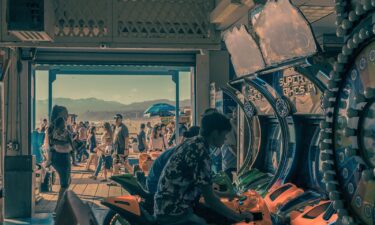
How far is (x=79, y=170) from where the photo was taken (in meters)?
11.8

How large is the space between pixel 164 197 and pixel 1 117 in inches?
156

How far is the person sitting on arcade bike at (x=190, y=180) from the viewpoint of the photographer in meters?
2.80

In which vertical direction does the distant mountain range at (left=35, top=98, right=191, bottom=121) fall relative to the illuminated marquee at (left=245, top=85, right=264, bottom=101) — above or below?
above

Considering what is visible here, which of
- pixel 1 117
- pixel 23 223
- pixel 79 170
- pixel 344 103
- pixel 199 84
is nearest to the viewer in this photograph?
pixel 344 103

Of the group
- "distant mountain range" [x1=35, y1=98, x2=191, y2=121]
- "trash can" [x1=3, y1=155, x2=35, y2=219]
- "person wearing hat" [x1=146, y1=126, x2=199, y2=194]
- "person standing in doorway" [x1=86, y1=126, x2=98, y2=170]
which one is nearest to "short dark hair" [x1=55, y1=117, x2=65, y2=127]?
"trash can" [x1=3, y1=155, x2=35, y2=219]

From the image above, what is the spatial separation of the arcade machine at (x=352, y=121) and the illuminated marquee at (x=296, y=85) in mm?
1662

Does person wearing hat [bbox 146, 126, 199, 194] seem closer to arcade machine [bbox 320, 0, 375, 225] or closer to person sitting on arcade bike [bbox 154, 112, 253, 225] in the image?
person sitting on arcade bike [bbox 154, 112, 253, 225]

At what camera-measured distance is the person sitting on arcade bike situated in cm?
280

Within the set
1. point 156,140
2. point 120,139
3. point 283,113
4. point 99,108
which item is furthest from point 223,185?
point 99,108

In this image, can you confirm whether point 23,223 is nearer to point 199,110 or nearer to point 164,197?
point 199,110

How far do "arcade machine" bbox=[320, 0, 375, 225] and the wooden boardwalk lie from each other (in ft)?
16.5

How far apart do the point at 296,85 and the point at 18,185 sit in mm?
3958

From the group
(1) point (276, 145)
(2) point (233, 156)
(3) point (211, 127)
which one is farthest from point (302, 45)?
(2) point (233, 156)

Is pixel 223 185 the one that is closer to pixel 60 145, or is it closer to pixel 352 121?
pixel 352 121
